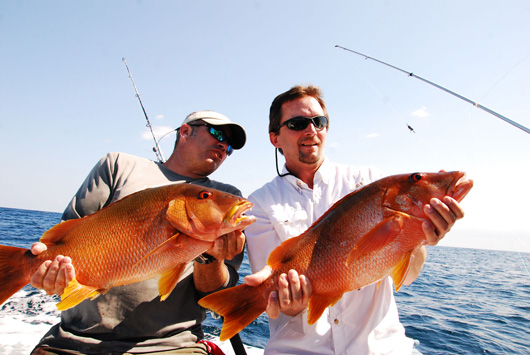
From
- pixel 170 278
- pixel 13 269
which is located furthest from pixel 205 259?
pixel 13 269

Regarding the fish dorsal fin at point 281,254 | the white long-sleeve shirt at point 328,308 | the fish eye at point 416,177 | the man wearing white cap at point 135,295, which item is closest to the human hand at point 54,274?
the man wearing white cap at point 135,295

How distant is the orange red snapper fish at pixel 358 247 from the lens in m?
2.07

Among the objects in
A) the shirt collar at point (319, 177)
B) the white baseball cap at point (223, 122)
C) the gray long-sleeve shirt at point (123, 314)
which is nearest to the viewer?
the gray long-sleeve shirt at point (123, 314)

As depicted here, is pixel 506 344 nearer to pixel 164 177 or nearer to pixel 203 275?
pixel 203 275

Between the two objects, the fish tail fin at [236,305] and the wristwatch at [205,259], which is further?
the wristwatch at [205,259]

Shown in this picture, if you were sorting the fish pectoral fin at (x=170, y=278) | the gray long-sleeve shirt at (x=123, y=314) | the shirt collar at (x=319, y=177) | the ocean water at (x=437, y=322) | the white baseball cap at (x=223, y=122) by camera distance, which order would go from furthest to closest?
1. the ocean water at (x=437, y=322)
2. the white baseball cap at (x=223, y=122)
3. the shirt collar at (x=319, y=177)
4. the gray long-sleeve shirt at (x=123, y=314)
5. the fish pectoral fin at (x=170, y=278)

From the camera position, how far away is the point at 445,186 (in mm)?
2115

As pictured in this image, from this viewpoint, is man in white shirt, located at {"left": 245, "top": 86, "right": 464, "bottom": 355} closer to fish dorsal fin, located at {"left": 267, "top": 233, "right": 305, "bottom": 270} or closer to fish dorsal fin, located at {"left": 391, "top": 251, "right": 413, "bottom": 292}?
fish dorsal fin, located at {"left": 267, "top": 233, "right": 305, "bottom": 270}

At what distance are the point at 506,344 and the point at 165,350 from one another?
832cm

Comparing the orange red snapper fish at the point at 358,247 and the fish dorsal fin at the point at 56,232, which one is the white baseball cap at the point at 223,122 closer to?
the fish dorsal fin at the point at 56,232

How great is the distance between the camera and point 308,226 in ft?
10.0

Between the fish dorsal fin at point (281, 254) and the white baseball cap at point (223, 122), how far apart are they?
6.60 feet

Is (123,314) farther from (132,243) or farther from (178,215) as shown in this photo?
(178,215)

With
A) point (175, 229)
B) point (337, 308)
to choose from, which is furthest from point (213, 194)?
point (337, 308)
